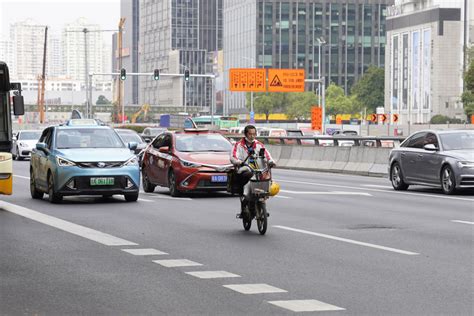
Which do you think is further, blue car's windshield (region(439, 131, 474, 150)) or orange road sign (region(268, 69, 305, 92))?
orange road sign (region(268, 69, 305, 92))

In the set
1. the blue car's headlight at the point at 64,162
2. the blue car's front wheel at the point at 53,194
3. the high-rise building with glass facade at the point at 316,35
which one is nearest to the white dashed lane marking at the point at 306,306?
the blue car's headlight at the point at 64,162

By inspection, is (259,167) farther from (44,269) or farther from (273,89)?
(273,89)

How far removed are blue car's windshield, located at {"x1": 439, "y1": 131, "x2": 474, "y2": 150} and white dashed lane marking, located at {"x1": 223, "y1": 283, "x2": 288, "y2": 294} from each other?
51.8 feet

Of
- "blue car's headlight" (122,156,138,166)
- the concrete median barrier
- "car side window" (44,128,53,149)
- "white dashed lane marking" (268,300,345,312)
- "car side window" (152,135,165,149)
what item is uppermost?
"car side window" (44,128,53,149)

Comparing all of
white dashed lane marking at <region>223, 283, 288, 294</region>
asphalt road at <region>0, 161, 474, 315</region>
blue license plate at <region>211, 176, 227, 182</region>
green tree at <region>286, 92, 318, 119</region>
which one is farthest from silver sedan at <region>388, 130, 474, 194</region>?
green tree at <region>286, 92, 318, 119</region>

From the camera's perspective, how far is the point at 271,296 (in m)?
9.76

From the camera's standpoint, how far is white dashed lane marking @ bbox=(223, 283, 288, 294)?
10.1m

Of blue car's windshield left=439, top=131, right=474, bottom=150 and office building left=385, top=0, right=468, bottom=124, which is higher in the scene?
office building left=385, top=0, right=468, bottom=124

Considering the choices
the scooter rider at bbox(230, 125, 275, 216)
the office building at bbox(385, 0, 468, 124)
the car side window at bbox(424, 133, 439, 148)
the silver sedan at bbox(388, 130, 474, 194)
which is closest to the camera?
the scooter rider at bbox(230, 125, 275, 216)

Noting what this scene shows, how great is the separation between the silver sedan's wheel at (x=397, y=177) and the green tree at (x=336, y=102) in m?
125

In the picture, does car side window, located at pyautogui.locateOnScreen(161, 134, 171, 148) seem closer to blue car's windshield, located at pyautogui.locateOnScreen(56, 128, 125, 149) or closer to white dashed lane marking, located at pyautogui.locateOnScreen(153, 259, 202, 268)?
blue car's windshield, located at pyautogui.locateOnScreen(56, 128, 125, 149)

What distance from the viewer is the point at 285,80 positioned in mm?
91250

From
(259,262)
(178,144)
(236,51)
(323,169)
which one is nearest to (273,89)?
(323,169)

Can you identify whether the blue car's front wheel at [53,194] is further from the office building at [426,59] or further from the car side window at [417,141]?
the office building at [426,59]
